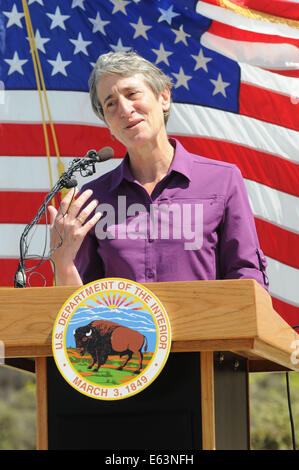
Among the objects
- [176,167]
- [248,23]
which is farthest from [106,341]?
[248,23]

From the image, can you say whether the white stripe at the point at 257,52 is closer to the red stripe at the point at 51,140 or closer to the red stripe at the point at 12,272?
the red stripe at the point at 51,140

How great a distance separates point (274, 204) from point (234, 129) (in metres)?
0.48

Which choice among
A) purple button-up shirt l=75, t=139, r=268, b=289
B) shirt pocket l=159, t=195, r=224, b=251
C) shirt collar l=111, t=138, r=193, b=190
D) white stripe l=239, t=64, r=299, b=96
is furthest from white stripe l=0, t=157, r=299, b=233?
shirt pocket l=159, t=195, r=224, b=251

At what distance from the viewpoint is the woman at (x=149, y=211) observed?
8.64ft

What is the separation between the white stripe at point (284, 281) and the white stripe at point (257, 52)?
111cm

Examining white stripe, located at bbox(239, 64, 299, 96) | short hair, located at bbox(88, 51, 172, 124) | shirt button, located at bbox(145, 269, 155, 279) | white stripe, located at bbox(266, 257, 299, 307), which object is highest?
white stripe, located at bbox(239, 64, 299, 96)

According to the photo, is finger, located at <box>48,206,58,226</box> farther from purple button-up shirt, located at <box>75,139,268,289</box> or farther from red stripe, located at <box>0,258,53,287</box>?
red stripe, located at <box>0,258,53,287</box>

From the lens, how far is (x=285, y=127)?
5117 millimetres

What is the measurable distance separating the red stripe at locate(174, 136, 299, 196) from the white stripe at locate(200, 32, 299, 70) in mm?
500

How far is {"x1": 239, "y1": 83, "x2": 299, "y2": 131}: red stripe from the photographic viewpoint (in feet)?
16.8

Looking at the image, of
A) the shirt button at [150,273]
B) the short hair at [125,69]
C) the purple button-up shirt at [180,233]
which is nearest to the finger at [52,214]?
the purple button-up shirt at [180,233]

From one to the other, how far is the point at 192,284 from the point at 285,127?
3.25 meters

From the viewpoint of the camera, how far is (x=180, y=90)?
16.9ft
